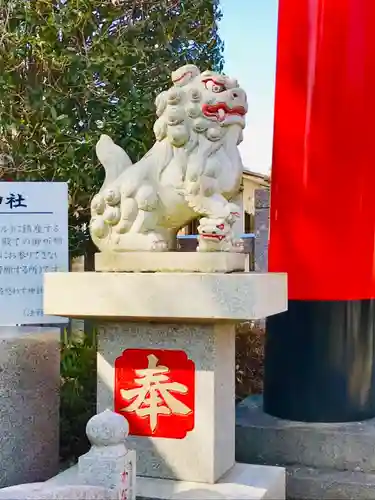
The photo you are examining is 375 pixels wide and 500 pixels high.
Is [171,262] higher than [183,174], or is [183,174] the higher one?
[183,174]

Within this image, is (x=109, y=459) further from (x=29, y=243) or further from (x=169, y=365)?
(x=29, y=243)

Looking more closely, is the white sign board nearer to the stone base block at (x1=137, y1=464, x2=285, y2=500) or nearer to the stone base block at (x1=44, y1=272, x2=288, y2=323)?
the stone base block at (x1=44, y1=272, x2=288, y2=323)

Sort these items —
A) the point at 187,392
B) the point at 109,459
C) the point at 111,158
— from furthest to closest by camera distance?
the point at 111,158 → the point at 187,392 → the point at 109,459

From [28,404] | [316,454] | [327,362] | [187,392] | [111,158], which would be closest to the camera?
[187,392]

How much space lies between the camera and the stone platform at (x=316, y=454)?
123 inches

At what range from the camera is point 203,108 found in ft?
9.14

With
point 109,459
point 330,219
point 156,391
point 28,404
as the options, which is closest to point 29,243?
point 28,404

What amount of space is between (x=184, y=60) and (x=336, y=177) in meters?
1.74

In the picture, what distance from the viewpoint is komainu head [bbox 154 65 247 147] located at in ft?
9.16

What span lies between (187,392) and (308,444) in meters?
0.95

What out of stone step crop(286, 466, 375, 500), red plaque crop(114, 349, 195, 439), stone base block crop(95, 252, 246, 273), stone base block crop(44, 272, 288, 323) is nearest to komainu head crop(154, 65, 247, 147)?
stone base block crop(95, 252, 246, 273)

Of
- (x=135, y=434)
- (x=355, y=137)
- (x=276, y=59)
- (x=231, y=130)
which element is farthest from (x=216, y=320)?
(x=276, y=59)

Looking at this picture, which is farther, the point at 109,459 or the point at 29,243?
the point at 29,243

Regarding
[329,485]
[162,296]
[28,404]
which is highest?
[162,296]
